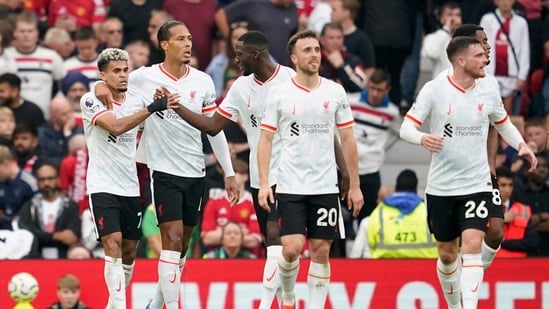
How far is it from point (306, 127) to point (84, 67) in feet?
23.9

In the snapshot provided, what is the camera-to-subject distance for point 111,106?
16.8 meters

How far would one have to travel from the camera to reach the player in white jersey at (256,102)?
17.2 meters

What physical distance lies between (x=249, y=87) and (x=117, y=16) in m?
7.11

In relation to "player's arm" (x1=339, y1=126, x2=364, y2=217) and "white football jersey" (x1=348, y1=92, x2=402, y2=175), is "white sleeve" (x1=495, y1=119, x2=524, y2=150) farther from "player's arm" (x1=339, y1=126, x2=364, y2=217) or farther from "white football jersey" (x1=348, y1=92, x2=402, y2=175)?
"white football jersey" (x1=348, y1=92, x2=402, y2=175)

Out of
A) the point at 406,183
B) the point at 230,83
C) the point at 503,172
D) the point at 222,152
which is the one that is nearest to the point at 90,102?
the point at 222,152

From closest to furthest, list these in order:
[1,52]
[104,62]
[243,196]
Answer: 1. [104,62]
2. [243,196]
3. [1,52]

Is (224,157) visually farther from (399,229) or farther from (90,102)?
(399,229)

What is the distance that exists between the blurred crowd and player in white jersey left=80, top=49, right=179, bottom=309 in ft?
11.5


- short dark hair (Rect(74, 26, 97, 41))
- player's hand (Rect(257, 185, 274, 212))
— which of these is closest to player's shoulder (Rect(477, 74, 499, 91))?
player's hand (Rect(257, 185, 274, 212))

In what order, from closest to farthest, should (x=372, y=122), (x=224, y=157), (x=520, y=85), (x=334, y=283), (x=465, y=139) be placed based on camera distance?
(x=465, y=139) → (x=224, y=157) → (x=334, y=283) → (x=372, y=122) → (x=520, y=85)

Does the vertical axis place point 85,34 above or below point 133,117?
above

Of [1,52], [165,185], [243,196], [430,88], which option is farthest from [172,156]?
[1,52]

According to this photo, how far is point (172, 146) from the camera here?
56.0ft

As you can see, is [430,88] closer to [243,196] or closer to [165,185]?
[165,185]
